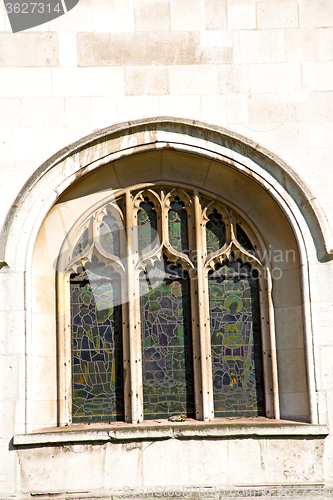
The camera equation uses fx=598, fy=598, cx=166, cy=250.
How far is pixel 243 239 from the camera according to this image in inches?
271

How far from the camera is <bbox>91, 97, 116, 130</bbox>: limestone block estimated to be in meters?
6.46

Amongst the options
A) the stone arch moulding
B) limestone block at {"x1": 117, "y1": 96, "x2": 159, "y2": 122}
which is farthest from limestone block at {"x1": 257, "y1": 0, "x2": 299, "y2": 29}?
limestone block at {"x1": 117, "y1": 96, "x2": 159, "y2": 122}

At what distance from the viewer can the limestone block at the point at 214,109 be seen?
21.5ft

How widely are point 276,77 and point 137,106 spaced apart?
62.4 inches

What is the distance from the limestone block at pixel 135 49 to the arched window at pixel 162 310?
1411 mm

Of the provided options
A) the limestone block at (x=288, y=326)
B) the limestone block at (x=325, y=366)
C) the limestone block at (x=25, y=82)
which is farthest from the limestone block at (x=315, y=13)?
→ the limestone block at (x=325, y=366)

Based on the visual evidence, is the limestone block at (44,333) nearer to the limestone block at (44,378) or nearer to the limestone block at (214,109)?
the limestone block at (44,378)

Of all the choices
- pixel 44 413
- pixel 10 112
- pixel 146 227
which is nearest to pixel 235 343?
pixel 146 227

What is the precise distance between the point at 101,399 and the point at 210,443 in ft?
4.19

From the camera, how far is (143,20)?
6.65 m

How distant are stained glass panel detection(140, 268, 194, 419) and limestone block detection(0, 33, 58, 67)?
2694 mm

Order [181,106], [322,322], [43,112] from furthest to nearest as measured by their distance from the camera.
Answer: [181,106], [43,112], [322,322]

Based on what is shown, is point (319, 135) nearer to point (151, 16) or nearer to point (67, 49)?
point (151, 16)

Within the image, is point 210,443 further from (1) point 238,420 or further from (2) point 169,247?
(2) point 169,247
